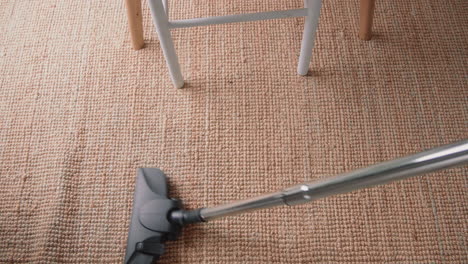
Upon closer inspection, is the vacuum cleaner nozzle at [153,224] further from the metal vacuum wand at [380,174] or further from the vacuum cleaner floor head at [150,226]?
the metal vacuum wand at [380,174]

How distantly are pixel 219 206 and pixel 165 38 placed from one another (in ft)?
1.23

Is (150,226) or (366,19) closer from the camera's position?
(150,226)

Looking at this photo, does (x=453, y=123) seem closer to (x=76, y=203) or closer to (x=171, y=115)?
(x=171, y=115)

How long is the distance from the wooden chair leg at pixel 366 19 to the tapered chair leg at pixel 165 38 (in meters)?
0.48

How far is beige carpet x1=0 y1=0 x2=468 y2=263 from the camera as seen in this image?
88 cm

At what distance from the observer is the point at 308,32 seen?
90 cm

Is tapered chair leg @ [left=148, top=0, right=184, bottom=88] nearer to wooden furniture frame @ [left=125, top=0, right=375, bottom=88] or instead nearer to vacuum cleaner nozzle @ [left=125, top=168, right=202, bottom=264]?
wooden furniture frame @ [left=125, top=0, right=375, bottom=88]

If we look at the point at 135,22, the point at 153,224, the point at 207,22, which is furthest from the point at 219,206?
the point at 135,22

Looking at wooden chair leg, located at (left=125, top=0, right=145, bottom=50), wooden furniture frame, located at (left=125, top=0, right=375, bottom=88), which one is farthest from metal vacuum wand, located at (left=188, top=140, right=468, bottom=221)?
wooden chair leg, located at (left=125, top=0, right=145, bottom=50)

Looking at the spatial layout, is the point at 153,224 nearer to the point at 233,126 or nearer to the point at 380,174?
the point at 233,126

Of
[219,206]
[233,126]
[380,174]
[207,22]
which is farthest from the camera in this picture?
[233,126]

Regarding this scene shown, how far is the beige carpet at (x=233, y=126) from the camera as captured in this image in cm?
88

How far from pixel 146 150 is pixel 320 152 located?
42cm

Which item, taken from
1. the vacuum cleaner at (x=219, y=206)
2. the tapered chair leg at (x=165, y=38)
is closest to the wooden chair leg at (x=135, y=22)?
the tapered chair leg at (x=165, y=38)
